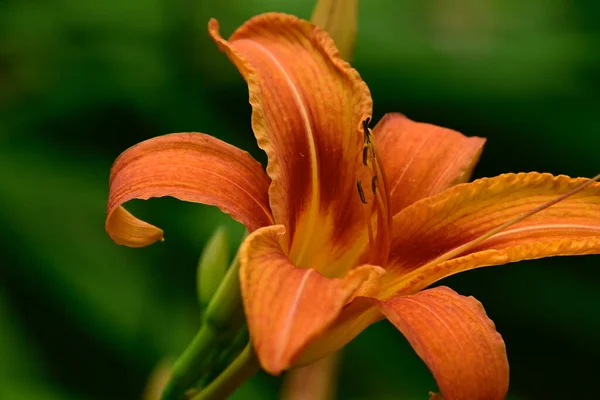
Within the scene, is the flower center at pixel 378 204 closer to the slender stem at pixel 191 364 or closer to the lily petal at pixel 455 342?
the lily petal at pixel 455 342

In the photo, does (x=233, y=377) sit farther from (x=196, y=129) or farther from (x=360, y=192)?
(x=196, y=129)

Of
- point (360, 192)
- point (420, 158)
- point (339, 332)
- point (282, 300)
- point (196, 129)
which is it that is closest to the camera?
point (282, 300)

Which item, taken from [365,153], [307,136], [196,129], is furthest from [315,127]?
[196,129]

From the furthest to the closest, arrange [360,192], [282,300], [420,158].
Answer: [420,158] → [360,192] → [282,300]

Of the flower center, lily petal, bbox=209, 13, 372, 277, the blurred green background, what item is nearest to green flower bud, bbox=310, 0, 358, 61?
lily petal, bbox=209, 13, 372, 277

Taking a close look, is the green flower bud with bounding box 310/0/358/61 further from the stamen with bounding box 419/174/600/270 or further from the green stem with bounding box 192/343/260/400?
the green stem with bounding box 192/343/260/400

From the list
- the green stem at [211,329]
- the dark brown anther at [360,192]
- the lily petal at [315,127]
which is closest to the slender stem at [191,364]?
the green stem at [211,329]

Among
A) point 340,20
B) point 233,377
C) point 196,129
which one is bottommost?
point 196,129

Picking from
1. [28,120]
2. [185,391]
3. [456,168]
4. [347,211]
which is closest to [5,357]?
[28,120]
